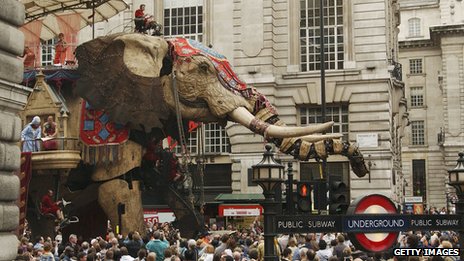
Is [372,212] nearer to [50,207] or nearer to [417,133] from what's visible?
[50,207]

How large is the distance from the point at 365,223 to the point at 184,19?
30.8 m

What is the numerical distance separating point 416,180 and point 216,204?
139 feet

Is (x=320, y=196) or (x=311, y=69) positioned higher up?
(x=311, y=69)

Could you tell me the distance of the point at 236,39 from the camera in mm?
37031

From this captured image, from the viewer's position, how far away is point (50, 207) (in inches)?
757

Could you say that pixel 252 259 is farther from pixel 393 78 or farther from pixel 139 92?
pixel 393 78

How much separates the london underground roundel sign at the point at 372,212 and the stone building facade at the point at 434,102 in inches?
2452

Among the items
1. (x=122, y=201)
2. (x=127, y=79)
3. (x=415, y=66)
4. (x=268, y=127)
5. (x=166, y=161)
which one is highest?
(x=415, y=66)

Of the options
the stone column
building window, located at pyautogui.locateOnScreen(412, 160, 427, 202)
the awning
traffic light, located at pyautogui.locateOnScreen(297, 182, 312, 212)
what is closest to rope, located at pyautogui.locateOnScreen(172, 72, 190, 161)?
the awning

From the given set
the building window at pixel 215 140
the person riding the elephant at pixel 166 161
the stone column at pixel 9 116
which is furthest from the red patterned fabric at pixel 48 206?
the building window at pixel 215 140

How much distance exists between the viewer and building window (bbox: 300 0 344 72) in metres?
36.6

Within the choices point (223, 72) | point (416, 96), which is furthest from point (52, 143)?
point (416, 96)

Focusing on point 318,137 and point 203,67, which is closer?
point 318,137

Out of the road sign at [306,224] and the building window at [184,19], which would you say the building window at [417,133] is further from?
the road sign at [306,224]
